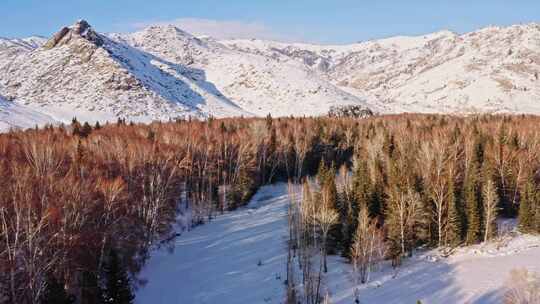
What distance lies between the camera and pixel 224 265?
46469mm

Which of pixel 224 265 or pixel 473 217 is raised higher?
pixel 473 217

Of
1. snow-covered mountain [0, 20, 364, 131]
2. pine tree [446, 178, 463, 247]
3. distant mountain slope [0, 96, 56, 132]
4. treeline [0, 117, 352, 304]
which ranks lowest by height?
pine tree [446, 178, 463, 247]

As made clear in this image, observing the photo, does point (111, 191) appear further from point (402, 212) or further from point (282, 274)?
point (402, 212)

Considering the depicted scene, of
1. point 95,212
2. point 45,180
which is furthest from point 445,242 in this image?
point 45,180

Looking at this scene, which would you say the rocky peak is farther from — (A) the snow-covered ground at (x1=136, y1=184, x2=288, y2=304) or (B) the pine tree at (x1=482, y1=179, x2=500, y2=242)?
(B) the pine tree at (x1=482, y1=179, x2=500, y2=242)

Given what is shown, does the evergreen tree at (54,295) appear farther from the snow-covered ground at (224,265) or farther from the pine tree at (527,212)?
the pine tree at (527,212)

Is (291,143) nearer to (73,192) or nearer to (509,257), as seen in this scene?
(509,257)

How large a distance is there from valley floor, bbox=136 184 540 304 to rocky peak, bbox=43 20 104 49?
458 feet

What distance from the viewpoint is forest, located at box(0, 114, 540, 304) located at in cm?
3045

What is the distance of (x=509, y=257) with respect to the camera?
43406mm

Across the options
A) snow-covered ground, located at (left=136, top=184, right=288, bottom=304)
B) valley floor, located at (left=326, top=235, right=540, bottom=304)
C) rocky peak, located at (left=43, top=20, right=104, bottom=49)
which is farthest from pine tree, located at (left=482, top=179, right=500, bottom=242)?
rocky peak, located at (left=43, top=20, right=104, bottom=49)

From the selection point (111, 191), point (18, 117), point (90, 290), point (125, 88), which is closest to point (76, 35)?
point (125, 88)

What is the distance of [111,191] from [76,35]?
509ft

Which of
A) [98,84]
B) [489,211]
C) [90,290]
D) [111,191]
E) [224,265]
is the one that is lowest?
[224,265]
